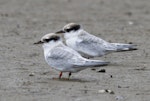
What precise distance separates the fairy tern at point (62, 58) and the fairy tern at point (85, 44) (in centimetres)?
141

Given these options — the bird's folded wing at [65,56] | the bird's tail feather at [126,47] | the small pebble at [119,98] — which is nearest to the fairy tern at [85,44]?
the bird's tail feather at [126,47]

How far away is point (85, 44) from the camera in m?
11.5

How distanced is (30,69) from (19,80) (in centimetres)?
104

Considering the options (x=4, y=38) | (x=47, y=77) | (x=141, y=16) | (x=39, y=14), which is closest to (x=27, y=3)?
(x=39, y=14)

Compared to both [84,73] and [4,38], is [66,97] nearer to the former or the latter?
[84,73]

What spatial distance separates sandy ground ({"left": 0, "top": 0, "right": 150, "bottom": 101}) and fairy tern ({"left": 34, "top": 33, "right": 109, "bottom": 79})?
0.22 meters

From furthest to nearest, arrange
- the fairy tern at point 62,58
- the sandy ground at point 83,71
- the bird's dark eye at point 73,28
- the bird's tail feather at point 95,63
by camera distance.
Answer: the bird's dark eye at point 73,28 → the fairy tern at point 62,58 → the bird's tail feather at point 95,63 → the sandy ground at point 83,71

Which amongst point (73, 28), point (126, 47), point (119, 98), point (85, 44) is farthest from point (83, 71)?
point (119, 98)

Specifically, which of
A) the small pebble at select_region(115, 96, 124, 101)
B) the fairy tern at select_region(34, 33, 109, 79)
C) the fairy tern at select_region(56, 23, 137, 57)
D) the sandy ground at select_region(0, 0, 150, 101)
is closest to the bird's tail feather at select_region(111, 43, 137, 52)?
the fairy tern at select_region(56, 23, 137, 57)

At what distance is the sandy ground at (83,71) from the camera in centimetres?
883

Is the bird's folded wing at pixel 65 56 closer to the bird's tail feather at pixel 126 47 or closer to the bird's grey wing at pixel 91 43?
the bird's grey wing at pixel 91 43

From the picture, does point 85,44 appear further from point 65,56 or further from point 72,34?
point 65,56

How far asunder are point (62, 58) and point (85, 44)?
1835 millimetres

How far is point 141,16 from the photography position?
60.7ft
